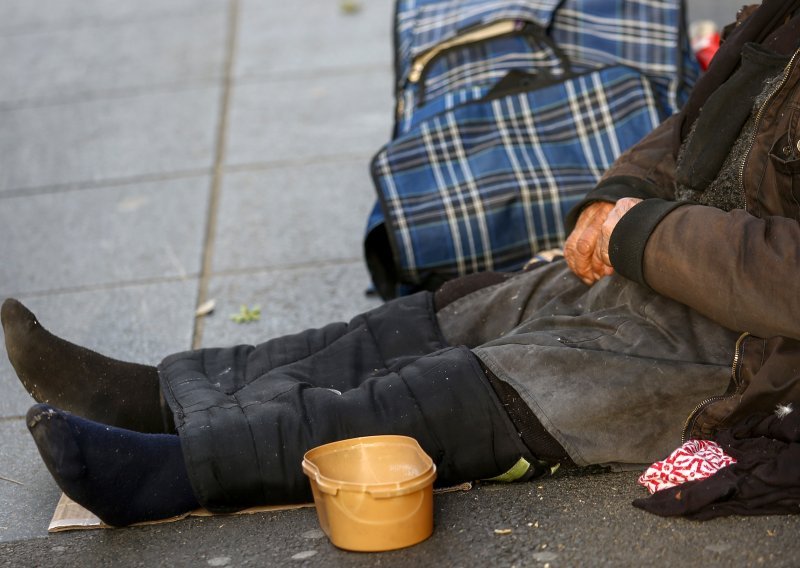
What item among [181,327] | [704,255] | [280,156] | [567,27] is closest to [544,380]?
[704,255]

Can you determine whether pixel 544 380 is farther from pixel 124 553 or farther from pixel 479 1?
pixel 479 1

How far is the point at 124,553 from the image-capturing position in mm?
2398

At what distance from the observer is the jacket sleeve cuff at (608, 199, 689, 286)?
2402 millimetres

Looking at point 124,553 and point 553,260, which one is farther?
point 553,260

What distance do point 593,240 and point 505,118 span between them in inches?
43.1

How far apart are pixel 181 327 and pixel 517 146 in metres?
1.25

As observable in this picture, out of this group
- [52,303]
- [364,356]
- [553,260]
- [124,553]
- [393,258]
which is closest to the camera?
[124,553]

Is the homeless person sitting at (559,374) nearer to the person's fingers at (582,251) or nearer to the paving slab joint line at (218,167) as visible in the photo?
the person's fingers at (582,251)

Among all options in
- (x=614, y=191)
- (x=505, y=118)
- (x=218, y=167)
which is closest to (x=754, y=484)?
(x=614, y=191)

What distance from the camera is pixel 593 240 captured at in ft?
8.90

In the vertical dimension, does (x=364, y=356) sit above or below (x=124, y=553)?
above

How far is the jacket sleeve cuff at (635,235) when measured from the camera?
2.40m

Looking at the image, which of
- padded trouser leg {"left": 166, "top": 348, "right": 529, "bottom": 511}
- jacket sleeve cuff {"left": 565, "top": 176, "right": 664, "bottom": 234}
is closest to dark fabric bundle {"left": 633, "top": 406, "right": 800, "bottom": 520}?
padded trouser leg {"left": 166, "top": 348, "right": 529, "bottom": 511}

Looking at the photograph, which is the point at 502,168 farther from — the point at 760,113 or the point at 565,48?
the point at 760,113
